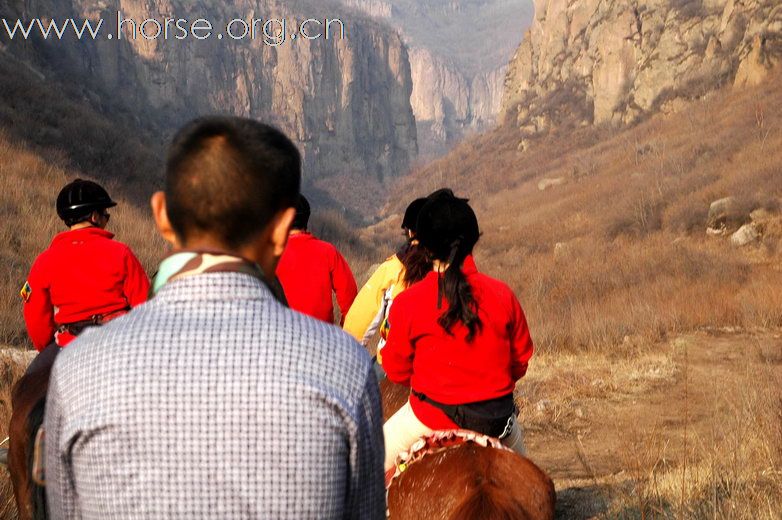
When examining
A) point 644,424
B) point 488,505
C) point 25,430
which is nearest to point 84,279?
point 25,430

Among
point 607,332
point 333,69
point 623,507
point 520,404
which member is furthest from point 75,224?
point 333,69

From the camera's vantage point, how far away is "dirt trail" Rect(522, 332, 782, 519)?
20.9 ft

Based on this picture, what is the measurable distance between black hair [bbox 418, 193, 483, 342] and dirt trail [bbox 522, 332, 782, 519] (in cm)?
257

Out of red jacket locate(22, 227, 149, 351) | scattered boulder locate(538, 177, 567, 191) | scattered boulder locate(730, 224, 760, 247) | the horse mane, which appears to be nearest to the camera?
the horse mane

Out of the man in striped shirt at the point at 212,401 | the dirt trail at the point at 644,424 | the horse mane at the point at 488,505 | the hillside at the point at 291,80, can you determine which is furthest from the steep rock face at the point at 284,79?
the man in striped shirt at the point at 212,401

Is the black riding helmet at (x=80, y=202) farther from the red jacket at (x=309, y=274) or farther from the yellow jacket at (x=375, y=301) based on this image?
the yellow jacket at (x=375, y=301)

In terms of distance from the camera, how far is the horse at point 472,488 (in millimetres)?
3281

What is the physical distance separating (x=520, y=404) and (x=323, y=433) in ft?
29.0

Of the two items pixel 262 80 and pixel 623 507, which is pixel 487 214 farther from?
pixel 262 80

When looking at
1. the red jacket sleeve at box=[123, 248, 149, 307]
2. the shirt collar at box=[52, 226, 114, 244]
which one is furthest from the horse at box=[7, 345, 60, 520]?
the shirt collar at box=[52, 226, 114, 244]

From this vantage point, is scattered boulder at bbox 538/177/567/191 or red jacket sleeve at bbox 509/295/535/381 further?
scattered boulder at bbox 538/177/567/191

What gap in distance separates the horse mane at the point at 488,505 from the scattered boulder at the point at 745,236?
19425 millimetres

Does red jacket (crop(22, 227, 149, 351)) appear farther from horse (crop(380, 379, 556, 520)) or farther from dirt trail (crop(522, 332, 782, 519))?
dirt trail (crop(522, 332, 782, 519))

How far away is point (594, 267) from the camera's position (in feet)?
71.0
